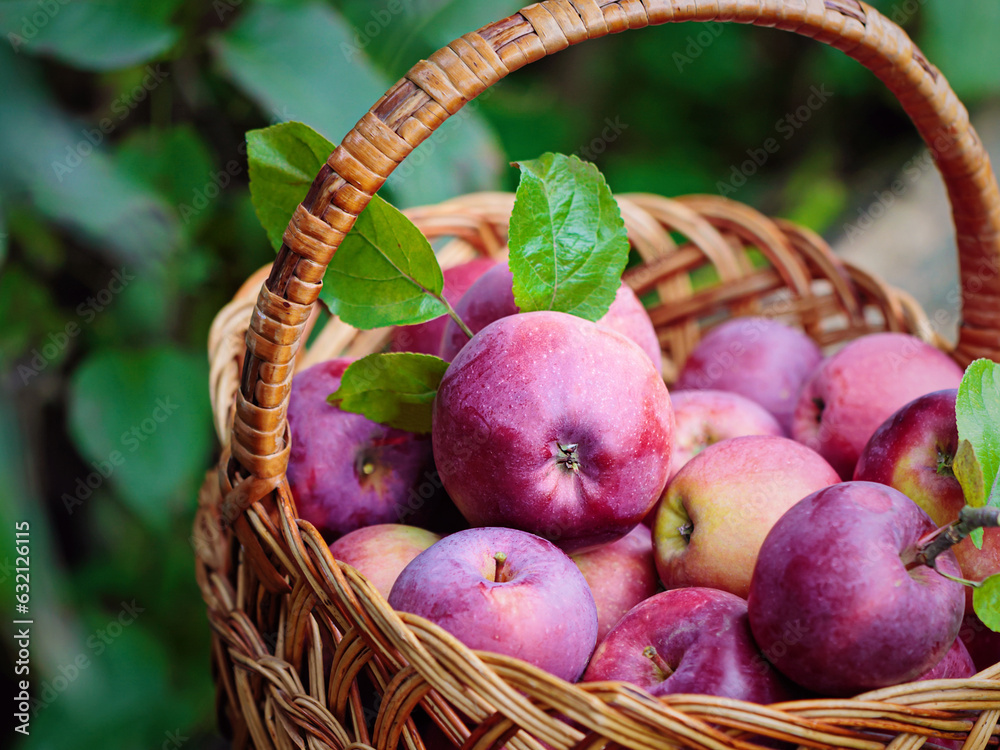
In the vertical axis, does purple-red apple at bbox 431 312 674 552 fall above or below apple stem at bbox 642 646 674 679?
above

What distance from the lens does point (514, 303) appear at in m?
0.76

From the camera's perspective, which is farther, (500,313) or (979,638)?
(500,313)

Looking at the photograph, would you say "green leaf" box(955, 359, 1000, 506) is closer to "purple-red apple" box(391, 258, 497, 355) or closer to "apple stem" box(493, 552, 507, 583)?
"apple stem" box(493, 552, 507, 583)

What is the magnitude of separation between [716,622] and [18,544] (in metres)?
1.04

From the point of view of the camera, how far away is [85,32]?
1.06 meters

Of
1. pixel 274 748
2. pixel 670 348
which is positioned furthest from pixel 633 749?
pixel 670 348

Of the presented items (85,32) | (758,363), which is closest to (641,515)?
(758,363)

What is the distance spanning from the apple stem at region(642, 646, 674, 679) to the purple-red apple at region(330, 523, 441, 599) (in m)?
0.22

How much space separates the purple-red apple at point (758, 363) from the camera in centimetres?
100

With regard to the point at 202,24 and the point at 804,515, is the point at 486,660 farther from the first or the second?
the point at 202,24

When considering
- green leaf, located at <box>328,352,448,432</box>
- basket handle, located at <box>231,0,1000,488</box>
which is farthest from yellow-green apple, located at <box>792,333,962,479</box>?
green leaf, located at <box>328,352,448,432</box>

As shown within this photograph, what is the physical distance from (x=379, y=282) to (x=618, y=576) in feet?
1.19

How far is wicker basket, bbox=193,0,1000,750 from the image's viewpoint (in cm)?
47

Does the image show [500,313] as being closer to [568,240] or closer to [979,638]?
[568,240]
